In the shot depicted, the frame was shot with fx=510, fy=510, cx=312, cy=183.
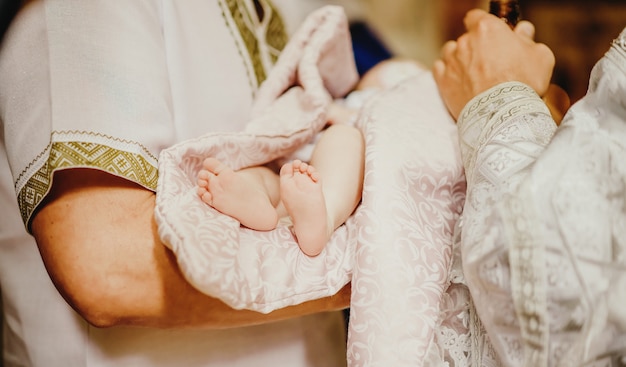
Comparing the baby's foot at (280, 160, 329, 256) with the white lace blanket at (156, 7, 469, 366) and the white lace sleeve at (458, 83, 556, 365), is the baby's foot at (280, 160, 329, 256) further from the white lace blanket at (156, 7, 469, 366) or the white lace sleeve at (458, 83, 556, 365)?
the white lace sleeve at (458, 83, 556, 365)

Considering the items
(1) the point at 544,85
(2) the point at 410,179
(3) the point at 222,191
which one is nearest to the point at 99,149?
(3) the point at 222,191

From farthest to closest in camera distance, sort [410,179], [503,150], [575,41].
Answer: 1. [575,41]
2. [410,179]
3. [503,150]

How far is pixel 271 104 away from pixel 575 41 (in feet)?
6.25

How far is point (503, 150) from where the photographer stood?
56 cm

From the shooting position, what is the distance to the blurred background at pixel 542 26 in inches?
85.4

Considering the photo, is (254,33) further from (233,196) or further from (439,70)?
(233,196)

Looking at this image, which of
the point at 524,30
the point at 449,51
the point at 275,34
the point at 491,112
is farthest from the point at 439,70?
the point at 275,34

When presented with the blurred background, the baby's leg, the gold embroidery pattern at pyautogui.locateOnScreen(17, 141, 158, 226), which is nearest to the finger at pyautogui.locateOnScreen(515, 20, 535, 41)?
the baby's leg

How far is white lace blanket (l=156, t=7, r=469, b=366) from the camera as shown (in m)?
0.54

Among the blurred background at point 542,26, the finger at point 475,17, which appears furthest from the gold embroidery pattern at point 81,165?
the blurred background at point 542,26

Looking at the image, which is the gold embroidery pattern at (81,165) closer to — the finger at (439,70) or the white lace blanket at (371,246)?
the white lace blanket at (371,246)

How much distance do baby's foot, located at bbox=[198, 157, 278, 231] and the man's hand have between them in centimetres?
38

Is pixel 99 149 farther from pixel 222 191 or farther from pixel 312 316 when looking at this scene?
pixel 312 316

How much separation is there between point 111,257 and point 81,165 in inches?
4.3
